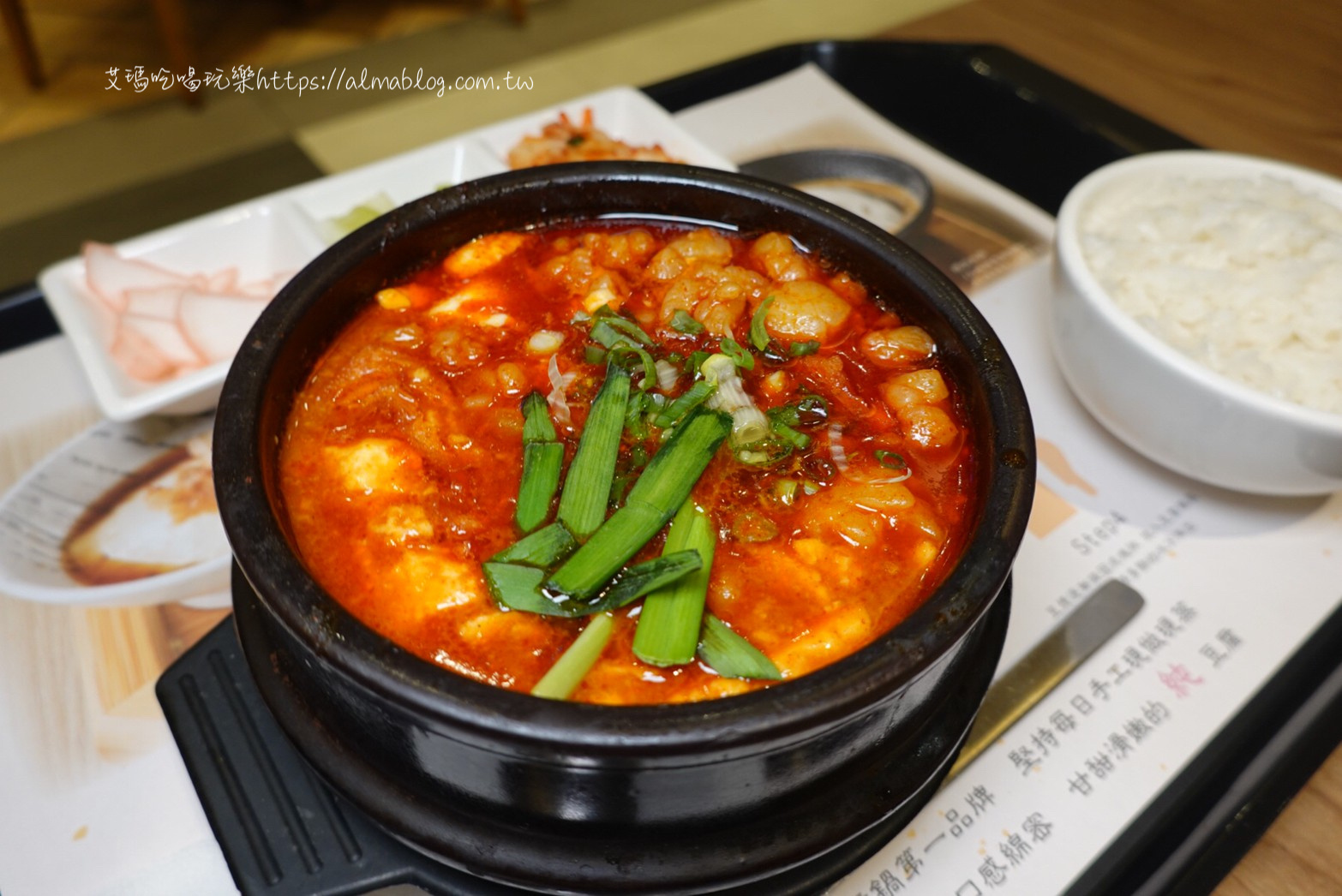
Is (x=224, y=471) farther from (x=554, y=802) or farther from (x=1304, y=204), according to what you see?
(x=1304, y=204)

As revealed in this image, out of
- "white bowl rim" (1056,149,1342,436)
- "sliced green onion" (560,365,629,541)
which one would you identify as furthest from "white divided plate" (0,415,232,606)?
"white bowl rim" (1056,149,1342,436)

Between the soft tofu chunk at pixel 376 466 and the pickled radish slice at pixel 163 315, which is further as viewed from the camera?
the pickled radish slice at pixel 163 315

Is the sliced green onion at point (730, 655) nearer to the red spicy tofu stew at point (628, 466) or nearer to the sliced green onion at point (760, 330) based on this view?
the red spicy tofu stew at point (628, 466)

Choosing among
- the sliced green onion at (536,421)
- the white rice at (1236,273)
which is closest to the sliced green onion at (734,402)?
the sliced green onion at (536,421)

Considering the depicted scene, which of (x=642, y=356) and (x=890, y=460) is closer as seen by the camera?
(x=890, y=460)

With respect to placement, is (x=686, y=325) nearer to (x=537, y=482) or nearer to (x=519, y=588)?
(x=537, y=482)

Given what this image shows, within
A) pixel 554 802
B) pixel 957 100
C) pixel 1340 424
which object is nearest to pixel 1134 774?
pixel 1340 424

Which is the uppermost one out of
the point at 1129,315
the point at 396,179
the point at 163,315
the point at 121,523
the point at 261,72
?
the point at 1129,315

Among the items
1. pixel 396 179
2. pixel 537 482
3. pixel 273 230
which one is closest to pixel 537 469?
pixel 537 482
